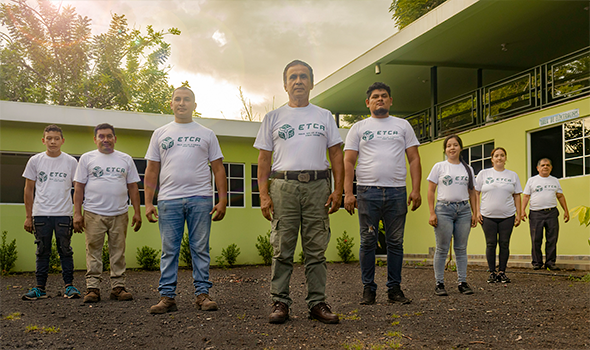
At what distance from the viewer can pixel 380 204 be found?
16.2ft

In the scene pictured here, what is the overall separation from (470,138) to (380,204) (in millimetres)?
8351

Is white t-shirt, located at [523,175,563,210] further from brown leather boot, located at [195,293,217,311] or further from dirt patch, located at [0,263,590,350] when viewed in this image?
brown leather boot, located at [195,293,217,311]

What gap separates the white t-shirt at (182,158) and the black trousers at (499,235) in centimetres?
398

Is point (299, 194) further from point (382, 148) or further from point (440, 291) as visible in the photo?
point (440, 291)

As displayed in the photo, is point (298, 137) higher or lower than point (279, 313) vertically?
higher

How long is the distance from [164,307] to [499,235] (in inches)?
175

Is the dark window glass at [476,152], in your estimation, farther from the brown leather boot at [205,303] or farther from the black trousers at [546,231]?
the brown leather boot at [205,303]

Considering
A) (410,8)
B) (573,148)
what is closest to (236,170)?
(573,148)

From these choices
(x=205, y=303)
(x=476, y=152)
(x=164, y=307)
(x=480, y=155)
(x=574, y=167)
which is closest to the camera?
(x=164, y=307)

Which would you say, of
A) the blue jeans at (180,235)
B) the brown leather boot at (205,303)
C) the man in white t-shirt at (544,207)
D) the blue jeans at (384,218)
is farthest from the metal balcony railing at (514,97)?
the brown leather boot at (205,303)

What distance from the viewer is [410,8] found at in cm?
2256

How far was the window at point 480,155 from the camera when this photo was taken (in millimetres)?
11914

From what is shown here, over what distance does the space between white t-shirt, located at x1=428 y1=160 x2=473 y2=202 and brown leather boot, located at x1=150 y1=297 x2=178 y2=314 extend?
10.1 feet

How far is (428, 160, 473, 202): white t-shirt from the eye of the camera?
19.0 feet
